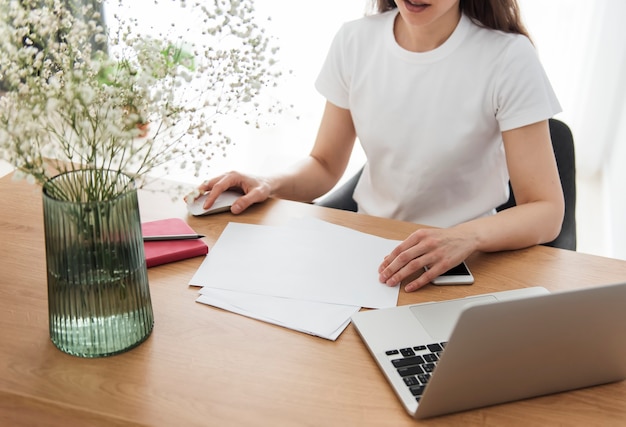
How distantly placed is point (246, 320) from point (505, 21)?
0.96m

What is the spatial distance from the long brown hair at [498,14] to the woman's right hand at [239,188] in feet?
2.14

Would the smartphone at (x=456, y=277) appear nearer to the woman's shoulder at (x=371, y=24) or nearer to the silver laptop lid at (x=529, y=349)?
the silver laptop lid at (x=529, y=349)

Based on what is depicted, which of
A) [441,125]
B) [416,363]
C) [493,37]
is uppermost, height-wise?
[493,37]

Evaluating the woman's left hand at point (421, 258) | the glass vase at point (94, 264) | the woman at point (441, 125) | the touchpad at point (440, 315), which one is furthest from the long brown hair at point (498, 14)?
the glass vase at point (94, 264)

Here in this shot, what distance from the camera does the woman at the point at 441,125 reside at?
1500 mm

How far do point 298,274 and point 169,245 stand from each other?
0.26 metres

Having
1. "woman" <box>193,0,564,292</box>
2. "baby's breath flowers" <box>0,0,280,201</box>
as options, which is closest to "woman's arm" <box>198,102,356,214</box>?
"woman" <box>193,0,564,292</box>

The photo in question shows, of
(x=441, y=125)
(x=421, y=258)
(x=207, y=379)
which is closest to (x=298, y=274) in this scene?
(x=421, y=258)

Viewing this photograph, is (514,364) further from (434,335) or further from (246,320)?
(246,320)

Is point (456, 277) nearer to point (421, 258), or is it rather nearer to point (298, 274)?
point (421, 258)

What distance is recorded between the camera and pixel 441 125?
166 cm

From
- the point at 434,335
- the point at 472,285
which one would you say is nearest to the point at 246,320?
the point at 434,335

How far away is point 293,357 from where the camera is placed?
3.43 ft

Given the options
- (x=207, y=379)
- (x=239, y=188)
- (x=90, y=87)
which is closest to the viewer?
(x=90, y=87)
